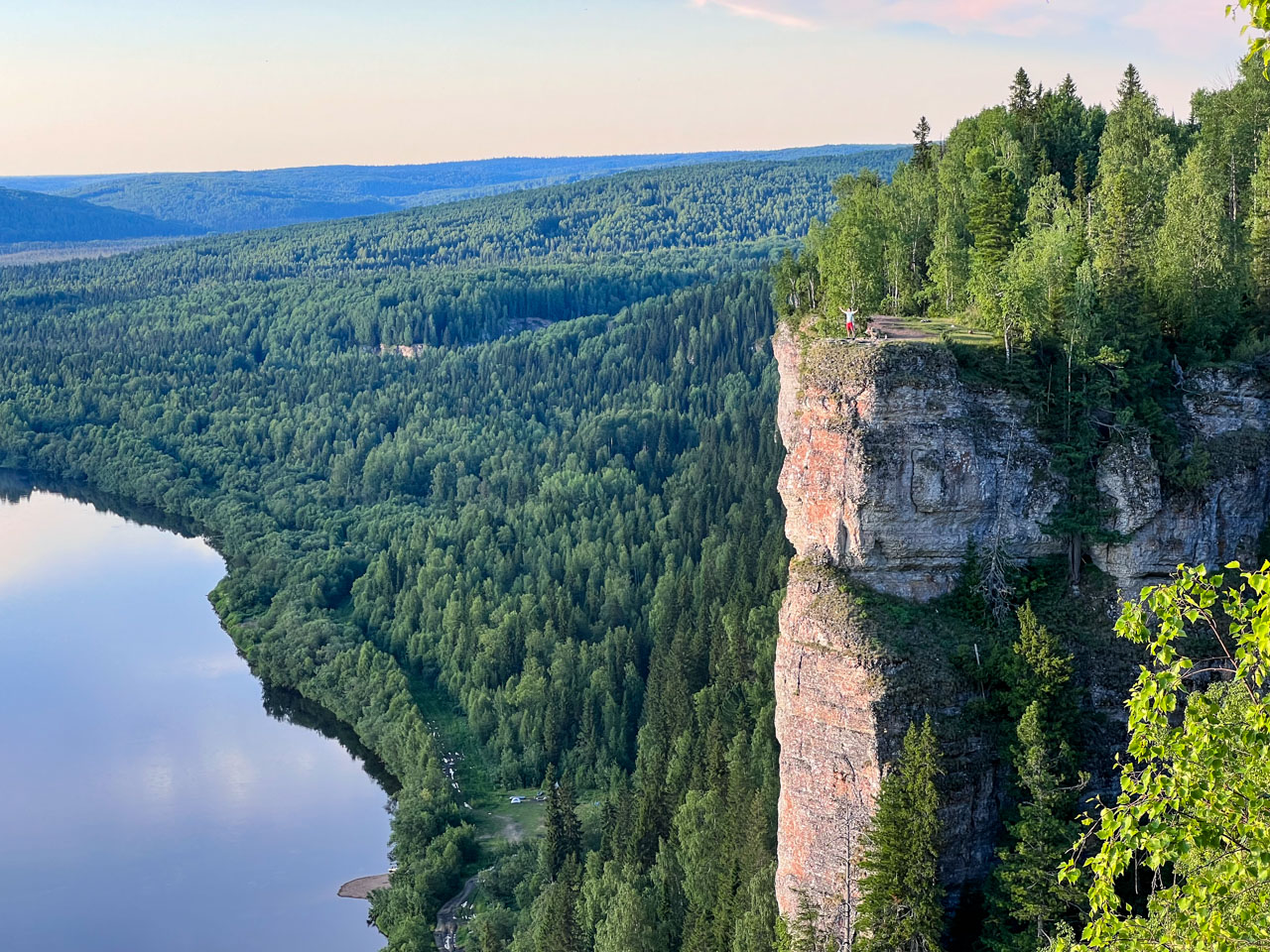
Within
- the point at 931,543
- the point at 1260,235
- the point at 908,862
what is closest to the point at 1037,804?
the point at 908,862

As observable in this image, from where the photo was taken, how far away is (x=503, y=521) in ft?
290

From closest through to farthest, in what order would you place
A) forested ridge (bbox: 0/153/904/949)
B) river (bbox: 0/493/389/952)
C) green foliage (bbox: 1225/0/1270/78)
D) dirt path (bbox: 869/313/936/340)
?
green foliage (bbox: 1225/0/1270/78) → dirt path (bbox: 869/313/936/340) → forested ridge (bbox: 0/153/904/949) → river (bbox: 0/493/389/952)

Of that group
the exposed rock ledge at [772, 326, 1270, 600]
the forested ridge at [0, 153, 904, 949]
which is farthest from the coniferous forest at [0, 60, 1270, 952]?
the exposed rock ledge at [772, 326, 1270, 600]

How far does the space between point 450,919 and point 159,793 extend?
17611 millimetres

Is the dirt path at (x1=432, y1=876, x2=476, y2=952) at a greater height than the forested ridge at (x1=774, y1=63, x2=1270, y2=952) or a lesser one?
lesser

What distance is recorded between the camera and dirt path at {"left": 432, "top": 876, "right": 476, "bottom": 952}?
1673 inches

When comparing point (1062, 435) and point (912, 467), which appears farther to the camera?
point (1062, 435)

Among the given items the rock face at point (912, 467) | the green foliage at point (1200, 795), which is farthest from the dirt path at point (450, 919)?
the green foliage at point (1200, 795)

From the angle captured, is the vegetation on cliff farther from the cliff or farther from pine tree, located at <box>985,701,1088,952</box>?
pine tree, located at <box>985,701,1088,952</box>

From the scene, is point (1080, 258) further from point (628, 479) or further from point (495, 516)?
point (495, 516)

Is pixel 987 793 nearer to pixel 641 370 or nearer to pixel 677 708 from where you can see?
pixel 677 708

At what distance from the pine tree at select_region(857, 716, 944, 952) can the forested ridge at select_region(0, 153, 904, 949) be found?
6.00 m

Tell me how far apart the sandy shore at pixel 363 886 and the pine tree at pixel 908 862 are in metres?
26.5

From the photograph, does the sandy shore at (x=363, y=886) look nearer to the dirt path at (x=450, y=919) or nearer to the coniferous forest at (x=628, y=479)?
the coniferous forest at (x=628, y=479)
